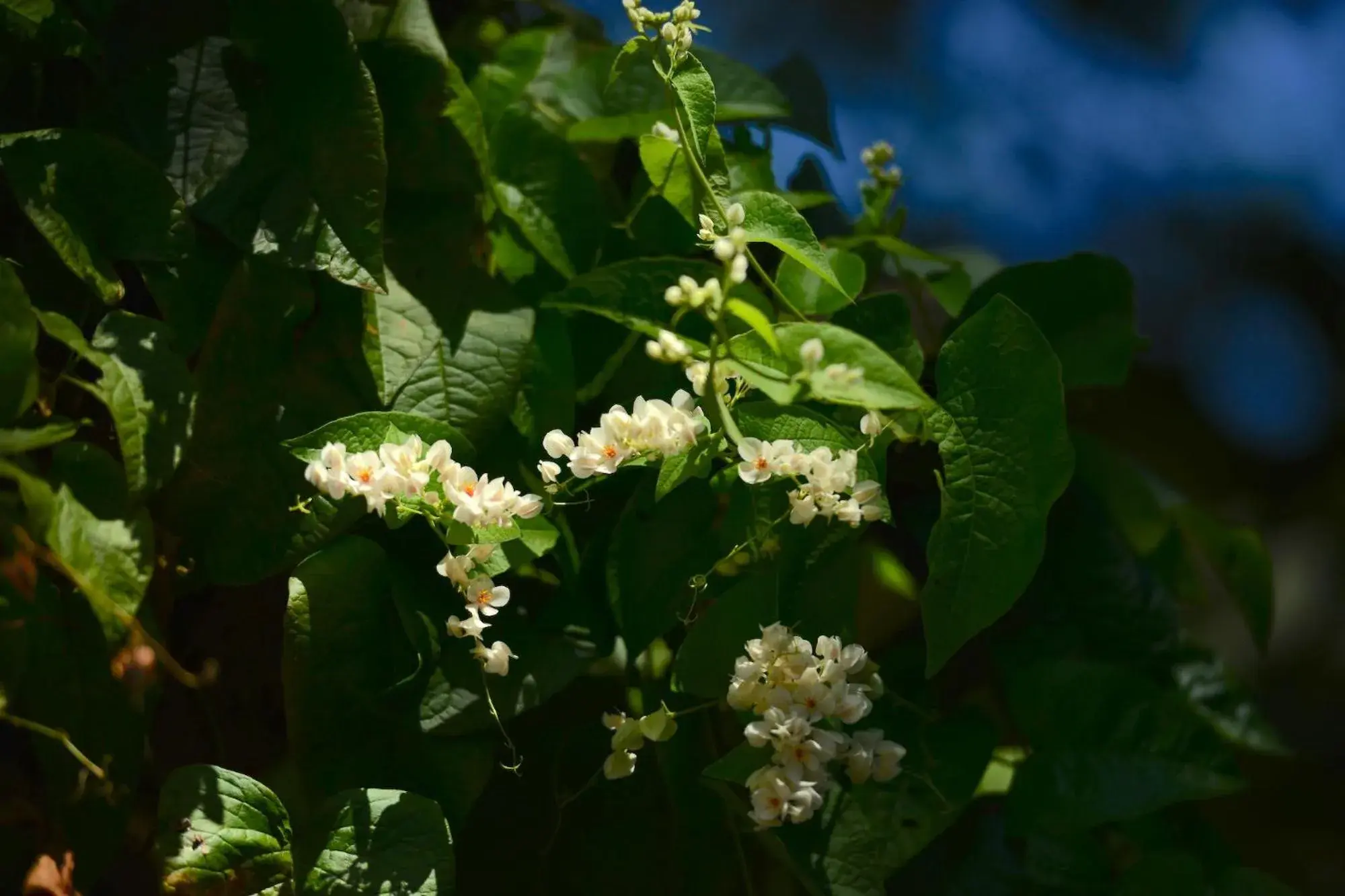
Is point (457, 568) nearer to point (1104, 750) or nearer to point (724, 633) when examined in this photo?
point (724, 633)

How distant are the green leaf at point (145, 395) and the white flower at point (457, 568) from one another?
17 centimetres

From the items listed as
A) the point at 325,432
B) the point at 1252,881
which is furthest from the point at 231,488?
the point at 1252,881

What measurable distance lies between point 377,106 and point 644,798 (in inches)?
15.7

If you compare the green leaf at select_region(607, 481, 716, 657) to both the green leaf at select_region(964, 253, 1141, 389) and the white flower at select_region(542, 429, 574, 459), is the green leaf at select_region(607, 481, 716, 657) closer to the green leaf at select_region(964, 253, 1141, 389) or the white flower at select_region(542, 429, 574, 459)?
the white flower at select_region(542, 429, 574, 459)

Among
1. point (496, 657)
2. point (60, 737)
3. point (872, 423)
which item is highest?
point (872, 423)

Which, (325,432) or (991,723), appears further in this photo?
(991,723)

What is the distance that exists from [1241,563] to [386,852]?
0.55 meters

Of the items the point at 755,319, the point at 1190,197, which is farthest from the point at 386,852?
the point at 1190,197

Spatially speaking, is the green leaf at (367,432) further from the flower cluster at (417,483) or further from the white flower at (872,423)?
the white flower at (872,423)

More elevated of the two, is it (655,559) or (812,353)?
(812,353)

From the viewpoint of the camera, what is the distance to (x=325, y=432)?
481 mm

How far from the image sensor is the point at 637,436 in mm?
456

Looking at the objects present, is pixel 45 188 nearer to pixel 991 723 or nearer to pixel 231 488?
pixel 231 488

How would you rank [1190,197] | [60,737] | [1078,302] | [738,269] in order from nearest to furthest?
1. [738,269]
2. [60,737]
3. [1078,302]
4. [1190,197]
